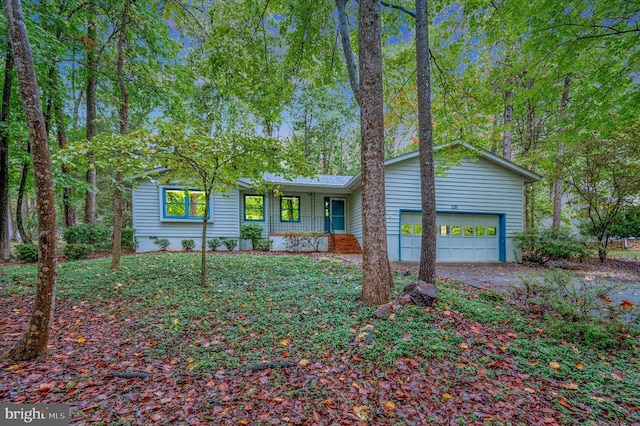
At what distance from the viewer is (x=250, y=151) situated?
521 centimetres

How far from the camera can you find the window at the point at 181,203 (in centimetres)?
1215

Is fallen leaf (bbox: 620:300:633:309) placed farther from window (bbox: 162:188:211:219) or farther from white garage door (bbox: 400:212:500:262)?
window (bbox: 162:188:211:219)

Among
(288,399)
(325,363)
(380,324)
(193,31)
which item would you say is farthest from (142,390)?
Result: (193,31)

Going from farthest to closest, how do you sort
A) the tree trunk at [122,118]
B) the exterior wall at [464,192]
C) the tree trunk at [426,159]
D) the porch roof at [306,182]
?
the porch roof at [306,182] → the exterior wall at [464,192] → the tree trunk at [122,118] → the tree trunk at [426,159]

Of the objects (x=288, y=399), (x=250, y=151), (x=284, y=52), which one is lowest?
(x=288, y=399)

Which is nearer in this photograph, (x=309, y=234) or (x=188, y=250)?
(x=188, y=250)

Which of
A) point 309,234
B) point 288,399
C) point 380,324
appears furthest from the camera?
point 309,234

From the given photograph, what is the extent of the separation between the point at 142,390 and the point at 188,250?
10.0 m

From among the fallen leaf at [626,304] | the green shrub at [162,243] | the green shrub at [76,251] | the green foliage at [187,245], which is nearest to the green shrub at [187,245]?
the green foliage at [187,245]

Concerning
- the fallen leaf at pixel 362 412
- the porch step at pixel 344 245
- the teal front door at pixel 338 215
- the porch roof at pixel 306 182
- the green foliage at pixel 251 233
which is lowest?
the fallen leaf at pixel 362 412

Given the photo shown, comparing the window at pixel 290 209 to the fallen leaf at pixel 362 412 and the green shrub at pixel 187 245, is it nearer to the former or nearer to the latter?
the green shrub at pixel 187 245

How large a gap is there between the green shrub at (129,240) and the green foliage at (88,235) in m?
0.55

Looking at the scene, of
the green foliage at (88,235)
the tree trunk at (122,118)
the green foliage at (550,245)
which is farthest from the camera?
the green foliage at (88,235)

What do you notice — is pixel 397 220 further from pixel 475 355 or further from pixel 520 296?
pixel 475 355
